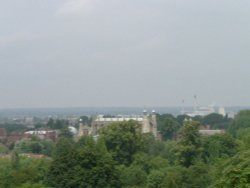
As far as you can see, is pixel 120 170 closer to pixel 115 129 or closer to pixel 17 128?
pixel 115 129

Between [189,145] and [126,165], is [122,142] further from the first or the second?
[189,145]

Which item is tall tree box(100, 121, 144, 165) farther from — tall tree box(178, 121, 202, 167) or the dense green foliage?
tall tree box(178, 121, 202, 167)

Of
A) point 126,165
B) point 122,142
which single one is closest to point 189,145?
point 126,165

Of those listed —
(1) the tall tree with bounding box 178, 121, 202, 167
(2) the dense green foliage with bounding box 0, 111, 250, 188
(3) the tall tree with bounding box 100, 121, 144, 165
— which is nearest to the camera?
(2) the dense green foliage with bounding box 0, 111, 250, 188

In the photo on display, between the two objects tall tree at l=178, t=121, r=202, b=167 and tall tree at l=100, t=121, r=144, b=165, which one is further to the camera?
tall tree at l=100, t=121, r=144, b=165

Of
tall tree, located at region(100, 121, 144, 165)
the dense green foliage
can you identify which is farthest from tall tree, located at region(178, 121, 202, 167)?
tall tree, located at region(100, 121, 144, 165)

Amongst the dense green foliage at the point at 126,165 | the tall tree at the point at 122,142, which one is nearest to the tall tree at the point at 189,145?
the dense green foliage at the point at 126,165

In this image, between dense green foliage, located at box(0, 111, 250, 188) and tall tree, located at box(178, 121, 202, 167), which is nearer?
dense green foliage, located at box(0, 111, 250, 188)

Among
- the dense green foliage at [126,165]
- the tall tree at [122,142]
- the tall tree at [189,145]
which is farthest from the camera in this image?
the tall tree at [122,142]

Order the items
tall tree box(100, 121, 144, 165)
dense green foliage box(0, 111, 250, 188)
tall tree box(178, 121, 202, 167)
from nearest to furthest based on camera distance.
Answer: dense green foliage box(0, 111, 250, 188), tall tree box(178, 121, 202, 167), tall tree box(100, 121, 144, 165)

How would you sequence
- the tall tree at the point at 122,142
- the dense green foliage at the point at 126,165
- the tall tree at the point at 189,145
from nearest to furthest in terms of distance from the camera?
the dense green foliage at the point at 126,165, the tall tree at the point at 189,145, the tall tree at the point at 122,142

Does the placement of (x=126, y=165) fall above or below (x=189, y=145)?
below

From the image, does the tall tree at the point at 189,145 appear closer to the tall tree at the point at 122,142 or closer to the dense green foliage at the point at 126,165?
the dense green foliage at the point at 126,165
